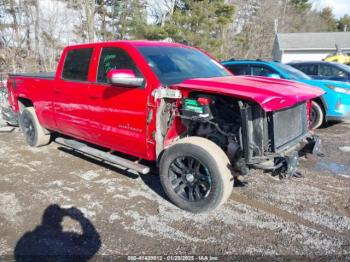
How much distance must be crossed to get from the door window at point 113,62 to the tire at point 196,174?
110cm

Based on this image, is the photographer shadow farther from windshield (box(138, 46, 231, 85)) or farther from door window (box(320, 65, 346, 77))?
door window (box(320, 65, 346, 77))

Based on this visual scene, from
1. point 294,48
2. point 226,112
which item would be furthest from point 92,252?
point 294,48

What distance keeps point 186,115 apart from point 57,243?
180 cm

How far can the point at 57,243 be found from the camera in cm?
299

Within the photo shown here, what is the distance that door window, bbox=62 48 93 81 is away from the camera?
4477 mm

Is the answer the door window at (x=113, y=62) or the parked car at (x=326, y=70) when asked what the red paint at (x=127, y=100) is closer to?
the door window at (x=113, y=62)

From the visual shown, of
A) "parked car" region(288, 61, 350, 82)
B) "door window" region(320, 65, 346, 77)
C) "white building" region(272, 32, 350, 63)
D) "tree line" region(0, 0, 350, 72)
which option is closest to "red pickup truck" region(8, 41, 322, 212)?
"parked car" region(288, 61, 350, 82)

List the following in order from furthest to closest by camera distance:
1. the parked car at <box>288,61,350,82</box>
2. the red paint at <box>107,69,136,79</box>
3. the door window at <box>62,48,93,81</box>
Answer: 1. the parked car at <box>288,61,350,82</box>
2. the door window at <box>62,48,93,81</box>
3. the red paint at <box>107,69,136,79</box>

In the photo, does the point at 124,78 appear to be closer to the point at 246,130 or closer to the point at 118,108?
the point at 118,108

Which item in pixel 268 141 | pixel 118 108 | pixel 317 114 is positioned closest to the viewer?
pixel 268 141

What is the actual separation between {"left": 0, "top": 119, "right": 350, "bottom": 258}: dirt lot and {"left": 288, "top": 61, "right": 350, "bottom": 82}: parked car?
5.08 m

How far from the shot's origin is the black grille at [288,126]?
3.26 m

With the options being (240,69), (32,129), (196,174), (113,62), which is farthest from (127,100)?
(240,69)

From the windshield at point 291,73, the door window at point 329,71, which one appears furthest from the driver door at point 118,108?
the door window at point 329,71
